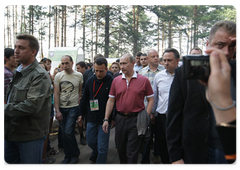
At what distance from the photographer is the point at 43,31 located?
22969 millimetres

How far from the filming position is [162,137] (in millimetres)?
3818

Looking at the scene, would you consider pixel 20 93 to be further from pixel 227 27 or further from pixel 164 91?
pixel 164 91

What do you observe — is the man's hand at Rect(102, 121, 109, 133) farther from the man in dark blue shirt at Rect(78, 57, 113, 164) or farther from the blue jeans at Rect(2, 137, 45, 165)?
the blue jeans at Rect(2, 137, 45, 165)

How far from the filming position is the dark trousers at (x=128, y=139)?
130 inches

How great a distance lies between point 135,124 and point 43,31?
22.4 m

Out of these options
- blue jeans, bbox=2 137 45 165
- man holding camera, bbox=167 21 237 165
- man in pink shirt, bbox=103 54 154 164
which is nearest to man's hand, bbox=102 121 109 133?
man in pink shirt, bbox=103 54 154 164

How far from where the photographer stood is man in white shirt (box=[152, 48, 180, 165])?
3670 millimetres

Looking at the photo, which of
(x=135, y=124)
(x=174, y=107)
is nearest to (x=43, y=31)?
(x=135, y=124)

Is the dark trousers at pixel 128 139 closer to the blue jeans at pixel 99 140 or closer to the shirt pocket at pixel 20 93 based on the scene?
the blue jeans at pixel 99 140

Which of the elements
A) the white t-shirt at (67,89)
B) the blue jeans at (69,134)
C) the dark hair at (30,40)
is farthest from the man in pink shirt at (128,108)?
the dark hair at (30,40)

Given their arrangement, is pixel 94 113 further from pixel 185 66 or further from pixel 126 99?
pixel 185 66

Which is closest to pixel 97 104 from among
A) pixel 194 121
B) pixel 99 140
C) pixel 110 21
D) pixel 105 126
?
pixel 105 126

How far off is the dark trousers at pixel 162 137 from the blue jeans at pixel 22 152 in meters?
2.09

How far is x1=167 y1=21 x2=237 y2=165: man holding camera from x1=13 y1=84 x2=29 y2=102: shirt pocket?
1608 millimetres
